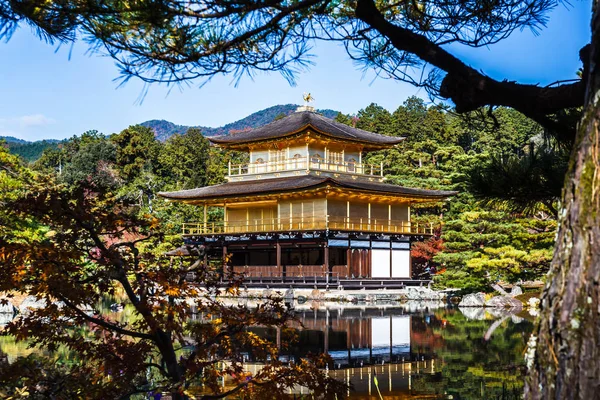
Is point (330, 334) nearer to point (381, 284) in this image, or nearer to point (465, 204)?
point (381, 284)

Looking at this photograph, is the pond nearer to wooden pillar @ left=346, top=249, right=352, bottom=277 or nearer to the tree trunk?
the tree trunk

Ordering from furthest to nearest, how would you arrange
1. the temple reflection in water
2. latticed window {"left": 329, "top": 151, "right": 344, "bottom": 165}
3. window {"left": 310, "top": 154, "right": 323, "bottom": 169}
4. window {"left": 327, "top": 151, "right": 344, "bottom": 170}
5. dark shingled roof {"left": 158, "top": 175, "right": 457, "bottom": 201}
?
1. latticed window {"left": 329, "top": 151, "right": 344, "bottom": 165}
2. window {"left": 327, "top": 151, "right": 344, "bottom": 170}
3. window {"left": 310, "top": 154, "right": 323, "bottom": 169}
4. dark shingled roof {"left": 158, "top": 175, "right": 457, "bottom": 201}
5. the temple reflection in water

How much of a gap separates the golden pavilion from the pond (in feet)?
26.9

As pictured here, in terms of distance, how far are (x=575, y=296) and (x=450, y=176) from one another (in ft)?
83.8

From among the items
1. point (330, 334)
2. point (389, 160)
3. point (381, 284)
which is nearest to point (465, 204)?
point (381, 284)

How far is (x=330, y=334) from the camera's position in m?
14.0

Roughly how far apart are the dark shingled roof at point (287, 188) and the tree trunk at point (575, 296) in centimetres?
2380

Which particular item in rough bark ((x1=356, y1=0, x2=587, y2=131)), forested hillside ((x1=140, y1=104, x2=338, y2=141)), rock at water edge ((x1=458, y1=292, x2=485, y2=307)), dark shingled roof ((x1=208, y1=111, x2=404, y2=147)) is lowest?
rock at water edge ((x1=458, y1=292, x2=485, y2=307))

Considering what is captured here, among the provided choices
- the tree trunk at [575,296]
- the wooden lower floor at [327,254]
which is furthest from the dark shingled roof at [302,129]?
the tree trunk at [575,296]

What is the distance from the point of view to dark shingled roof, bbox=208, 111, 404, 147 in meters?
30.3

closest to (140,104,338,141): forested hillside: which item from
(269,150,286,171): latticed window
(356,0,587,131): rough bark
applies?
→ (269,150,286,171): latticed window

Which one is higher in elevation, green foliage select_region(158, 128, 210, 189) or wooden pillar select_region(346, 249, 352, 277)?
green foliage select_region(158, 128, 210, 189)

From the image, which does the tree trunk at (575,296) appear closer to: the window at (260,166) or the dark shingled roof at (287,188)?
the dark shingled roof at (287,188)

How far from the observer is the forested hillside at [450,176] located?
5965 millimetres
